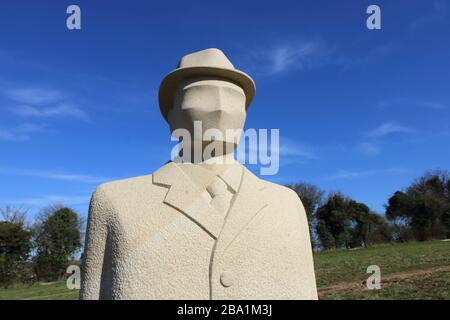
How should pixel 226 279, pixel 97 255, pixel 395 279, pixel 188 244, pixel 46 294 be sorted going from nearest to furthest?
1. pixel 226 279
2. pixel 188 244
3. pixel 97 255
4. pixel 395 279
5. pixel 46 294

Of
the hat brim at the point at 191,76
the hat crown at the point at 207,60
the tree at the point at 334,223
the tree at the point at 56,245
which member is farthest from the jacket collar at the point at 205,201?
the tree at the point at 334,223

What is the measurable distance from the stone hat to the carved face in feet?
0.19

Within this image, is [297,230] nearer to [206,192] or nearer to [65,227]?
[206,192]

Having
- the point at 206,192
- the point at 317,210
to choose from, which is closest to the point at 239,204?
the point at 206,192

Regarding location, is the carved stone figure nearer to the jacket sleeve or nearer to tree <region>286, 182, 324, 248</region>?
the jacket sleeve

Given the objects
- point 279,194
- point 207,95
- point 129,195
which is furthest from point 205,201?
point 207,95

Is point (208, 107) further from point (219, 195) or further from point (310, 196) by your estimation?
point (310, 196)

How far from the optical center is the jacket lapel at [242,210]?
2848 millimetres

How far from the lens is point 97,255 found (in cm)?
294

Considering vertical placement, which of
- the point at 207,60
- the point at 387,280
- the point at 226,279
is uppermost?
the point at 207,60

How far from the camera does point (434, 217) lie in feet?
123

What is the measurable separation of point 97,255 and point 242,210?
1.11 metres

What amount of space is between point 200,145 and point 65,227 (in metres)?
30.6

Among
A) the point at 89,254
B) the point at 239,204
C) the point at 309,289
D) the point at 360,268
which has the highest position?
the point at 239,204
